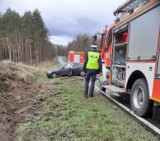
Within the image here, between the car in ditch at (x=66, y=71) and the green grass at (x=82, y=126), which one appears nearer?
the green grass at (x=82, y=126)

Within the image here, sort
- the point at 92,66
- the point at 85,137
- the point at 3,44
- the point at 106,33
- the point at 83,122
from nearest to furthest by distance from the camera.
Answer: the point at 85,137, the point at 83,122, the point at 92,66, the point at 106,33, the point at 3,44

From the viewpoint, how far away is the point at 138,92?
19.4 feet

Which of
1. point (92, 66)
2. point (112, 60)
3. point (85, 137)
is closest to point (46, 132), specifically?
point (85, 137)

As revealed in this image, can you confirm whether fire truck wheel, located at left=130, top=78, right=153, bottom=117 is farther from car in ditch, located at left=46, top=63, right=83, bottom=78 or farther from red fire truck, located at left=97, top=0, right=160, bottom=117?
car in ditch, located at left=46, top=63, right=83, bottom=78

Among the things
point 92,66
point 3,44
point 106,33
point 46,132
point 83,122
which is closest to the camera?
point 46,132

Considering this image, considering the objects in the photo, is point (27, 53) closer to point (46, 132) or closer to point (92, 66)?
point (92, 66)

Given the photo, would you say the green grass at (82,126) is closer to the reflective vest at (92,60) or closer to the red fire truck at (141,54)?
the red fire truck at (141,54)

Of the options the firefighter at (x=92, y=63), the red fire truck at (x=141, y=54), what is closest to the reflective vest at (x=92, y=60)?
the firefighter at (x=92, y=63)

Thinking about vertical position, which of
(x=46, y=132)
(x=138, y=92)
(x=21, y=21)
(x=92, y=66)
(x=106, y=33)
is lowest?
(x=46, y=132)

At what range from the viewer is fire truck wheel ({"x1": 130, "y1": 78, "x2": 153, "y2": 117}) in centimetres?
524

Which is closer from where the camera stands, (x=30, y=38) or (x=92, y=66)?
(x=92, y=66)

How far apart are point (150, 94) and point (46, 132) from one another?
2537mm

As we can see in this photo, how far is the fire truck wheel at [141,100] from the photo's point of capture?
17.2ft

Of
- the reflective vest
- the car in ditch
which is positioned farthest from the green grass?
the car in ditch
